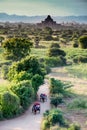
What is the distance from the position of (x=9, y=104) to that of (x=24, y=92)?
81.4 inches

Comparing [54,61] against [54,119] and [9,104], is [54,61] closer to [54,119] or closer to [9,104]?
[9,104]

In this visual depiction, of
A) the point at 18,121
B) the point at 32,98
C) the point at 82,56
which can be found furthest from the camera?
the point at 82,56

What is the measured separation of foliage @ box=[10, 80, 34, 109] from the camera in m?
21.5

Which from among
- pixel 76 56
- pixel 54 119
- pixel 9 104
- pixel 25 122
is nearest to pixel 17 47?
pixel 76 56

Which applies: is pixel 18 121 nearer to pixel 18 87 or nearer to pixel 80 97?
pixel 18 87

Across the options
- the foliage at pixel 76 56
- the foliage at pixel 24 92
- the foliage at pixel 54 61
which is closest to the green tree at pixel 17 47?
the foliage at pixel 54 61

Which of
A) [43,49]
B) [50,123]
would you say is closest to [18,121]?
[50,123]

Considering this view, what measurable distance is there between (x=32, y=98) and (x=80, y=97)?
3786mm

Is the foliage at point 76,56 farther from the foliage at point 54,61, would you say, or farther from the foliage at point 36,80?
the foliage at point 36,80

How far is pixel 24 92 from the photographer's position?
71.5 ft

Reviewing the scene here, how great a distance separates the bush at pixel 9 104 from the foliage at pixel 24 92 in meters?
1.27

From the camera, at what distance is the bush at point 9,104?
65.0 feet

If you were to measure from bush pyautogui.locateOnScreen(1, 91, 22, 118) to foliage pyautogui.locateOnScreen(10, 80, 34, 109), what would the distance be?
50.2 inches

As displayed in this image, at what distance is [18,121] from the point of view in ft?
64.5
